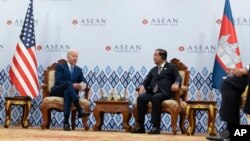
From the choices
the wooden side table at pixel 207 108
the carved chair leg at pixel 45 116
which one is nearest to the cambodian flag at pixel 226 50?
the wooden side table at pixel 207 108

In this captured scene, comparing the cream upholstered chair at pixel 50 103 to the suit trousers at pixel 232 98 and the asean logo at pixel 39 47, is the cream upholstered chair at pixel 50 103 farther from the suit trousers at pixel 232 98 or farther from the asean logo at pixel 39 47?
the suit trousers at pixel 232 98

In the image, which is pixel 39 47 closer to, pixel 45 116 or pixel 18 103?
pixel 18 103

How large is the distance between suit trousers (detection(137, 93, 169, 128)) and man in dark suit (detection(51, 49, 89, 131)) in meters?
0.84

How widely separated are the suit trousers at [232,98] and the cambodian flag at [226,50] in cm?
250

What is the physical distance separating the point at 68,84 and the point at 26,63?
1224 millimetres

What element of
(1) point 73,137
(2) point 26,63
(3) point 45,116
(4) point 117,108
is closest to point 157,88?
(4) point 117,108

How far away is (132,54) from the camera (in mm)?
7449

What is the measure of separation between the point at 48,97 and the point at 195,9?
2.77m

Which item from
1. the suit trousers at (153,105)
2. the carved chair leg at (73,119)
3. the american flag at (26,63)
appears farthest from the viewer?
the american flag at (26,63)

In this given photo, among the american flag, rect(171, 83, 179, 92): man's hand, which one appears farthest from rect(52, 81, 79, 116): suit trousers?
rect(171, 83, 179, 92): man's hand

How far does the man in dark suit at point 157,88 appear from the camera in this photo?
612 centimetres

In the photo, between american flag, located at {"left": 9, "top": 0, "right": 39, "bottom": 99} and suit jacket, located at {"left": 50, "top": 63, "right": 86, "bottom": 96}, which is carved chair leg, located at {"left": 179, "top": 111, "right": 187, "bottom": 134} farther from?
american flag, located at {"left": 9, "top": 0, "right": 39, "bottom": 99}

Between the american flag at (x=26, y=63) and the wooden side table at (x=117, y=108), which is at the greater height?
the american flag at (x=26, y=63)

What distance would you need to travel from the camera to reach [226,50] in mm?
6801
